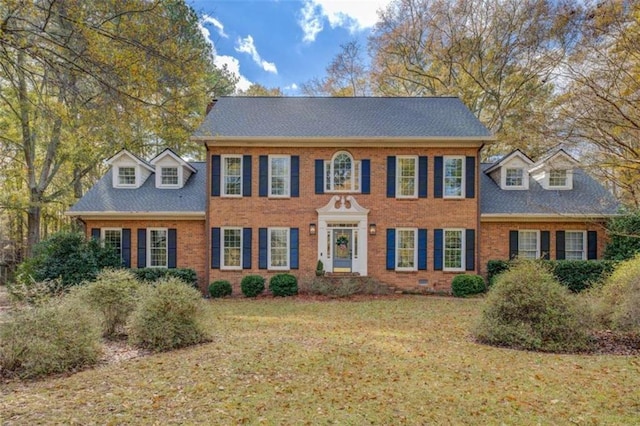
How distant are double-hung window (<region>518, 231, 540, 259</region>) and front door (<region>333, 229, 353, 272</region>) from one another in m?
6.66

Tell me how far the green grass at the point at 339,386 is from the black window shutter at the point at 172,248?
7.88 metres

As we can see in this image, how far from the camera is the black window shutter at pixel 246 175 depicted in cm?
1468

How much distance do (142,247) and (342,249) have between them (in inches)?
309

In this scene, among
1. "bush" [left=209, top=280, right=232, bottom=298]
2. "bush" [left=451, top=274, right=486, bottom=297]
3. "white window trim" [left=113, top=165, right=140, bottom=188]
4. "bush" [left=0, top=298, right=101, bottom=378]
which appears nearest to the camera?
"bush" [left=0, top=298, right=101, bottom=378]

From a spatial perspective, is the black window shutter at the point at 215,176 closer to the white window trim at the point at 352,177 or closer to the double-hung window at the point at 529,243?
the white window trim at the point at 352,177

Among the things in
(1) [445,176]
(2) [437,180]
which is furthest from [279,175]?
(1) [445,176]

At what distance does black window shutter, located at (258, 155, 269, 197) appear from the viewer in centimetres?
1469

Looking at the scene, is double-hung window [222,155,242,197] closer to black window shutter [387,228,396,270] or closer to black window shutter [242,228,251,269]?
black window shutter [242,228,251,269]

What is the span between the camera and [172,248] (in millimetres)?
14859

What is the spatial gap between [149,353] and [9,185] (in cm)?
2143

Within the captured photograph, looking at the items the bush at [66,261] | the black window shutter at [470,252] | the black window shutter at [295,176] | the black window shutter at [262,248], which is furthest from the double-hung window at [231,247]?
the black window shutter at [470,252]

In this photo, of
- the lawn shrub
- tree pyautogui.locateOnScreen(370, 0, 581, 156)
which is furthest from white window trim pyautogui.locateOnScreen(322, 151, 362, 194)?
Result: tree pyautogui.locateOnScreen(370, 0, 581, 156)

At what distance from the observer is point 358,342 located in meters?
7.38

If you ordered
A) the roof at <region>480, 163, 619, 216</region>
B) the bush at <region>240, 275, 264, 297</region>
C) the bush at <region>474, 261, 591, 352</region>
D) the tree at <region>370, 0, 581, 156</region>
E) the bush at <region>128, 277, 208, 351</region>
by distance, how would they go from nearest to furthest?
the bush at <region>128, 277, 208, 351</region>, the bush at <region>474, 261, 591, 352</region>, the bush at <region>240, 275, 264, 297</region>, the roof at <region>480, 163, 619, 216</region>, the tree at <region>370, 0, 581, 156</region>
